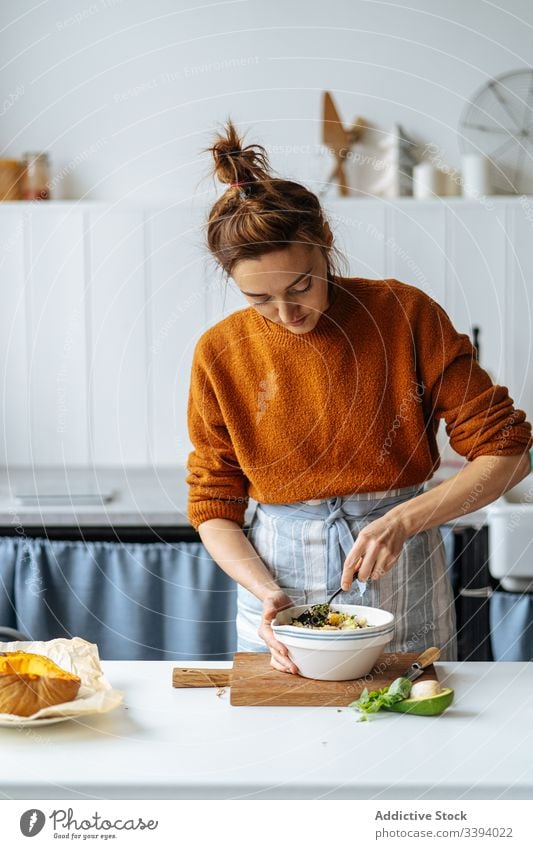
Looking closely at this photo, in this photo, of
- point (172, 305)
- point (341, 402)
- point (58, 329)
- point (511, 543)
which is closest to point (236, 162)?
point (341, 402)

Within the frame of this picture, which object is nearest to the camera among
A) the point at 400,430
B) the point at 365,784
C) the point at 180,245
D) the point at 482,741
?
the point at 365,784

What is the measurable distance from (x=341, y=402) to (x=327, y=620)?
1.16 ft

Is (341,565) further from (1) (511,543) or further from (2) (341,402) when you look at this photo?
(1) (511,543)

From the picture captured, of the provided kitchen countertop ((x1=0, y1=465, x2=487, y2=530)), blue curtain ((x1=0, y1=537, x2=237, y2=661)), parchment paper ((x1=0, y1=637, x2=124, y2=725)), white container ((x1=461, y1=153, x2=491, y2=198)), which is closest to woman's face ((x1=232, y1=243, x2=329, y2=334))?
parchment paper ((x1=0, y1=637, x2=124, y2=725))

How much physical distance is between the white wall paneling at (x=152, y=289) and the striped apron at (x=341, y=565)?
1.45 metres

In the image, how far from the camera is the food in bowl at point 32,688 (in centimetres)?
108

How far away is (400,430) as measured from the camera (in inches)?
57.4

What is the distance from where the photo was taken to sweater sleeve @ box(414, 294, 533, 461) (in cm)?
145

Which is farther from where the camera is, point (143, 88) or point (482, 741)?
point (143, 88)

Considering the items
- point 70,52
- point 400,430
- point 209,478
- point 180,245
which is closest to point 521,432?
point 400,430

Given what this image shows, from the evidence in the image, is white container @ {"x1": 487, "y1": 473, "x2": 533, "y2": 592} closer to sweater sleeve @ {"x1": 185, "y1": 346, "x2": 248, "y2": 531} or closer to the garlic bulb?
sweater sleeve @ {"x1": 185, "y1": 346, "x2": 248, "y2": 531}

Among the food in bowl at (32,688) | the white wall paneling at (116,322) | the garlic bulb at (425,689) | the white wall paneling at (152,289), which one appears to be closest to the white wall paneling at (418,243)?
the white wall paneling at (152,289)

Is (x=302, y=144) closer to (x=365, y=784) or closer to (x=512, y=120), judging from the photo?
(x=512, y=120)

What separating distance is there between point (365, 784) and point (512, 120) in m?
2.49
